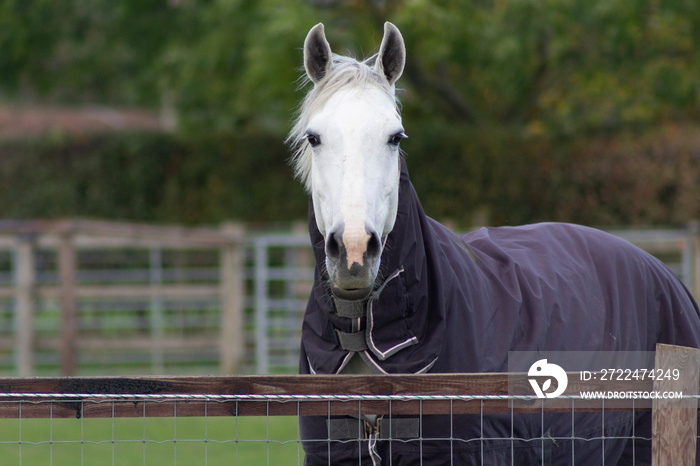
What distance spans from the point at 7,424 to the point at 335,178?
19.0 feet

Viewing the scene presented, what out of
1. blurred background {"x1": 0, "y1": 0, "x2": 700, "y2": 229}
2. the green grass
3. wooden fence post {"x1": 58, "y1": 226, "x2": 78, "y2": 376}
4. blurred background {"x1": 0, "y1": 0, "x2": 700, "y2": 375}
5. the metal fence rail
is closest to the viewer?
the green grass

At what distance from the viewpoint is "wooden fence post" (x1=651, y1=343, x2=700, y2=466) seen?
240 cm

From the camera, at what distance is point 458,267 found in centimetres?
296

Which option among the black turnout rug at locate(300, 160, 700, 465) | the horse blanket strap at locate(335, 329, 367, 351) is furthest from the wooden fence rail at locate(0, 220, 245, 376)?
the horse blanket strap at locate(335, 329, 367, 351)

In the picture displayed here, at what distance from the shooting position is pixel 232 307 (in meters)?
9.62

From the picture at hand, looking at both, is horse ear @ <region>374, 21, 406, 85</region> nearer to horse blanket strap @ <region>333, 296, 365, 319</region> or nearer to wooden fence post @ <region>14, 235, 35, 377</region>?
horse blanket strap @ <region>333, 296, 365, 319</region>

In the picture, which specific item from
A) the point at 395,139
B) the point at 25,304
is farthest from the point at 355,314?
the point at 25,304

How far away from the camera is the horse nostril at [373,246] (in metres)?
2.49

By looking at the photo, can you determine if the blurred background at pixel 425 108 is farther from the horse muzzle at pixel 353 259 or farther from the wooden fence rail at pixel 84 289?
the horse muzzle at pixel 353 259

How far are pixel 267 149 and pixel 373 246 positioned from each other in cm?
1036

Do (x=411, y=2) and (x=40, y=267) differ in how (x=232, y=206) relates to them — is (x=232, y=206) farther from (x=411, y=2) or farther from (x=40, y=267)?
(x=411, y=2)

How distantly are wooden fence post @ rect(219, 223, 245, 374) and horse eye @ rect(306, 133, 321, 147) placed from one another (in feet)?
22.8

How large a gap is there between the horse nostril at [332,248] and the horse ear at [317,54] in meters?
0.72

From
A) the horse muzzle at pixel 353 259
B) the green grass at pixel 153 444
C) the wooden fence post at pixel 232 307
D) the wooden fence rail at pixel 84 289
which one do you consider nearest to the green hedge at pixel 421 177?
the wooden fence rail at pixel 84 289
